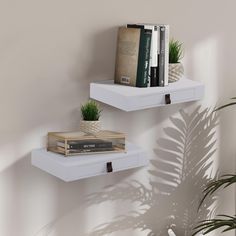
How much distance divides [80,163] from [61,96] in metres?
0.31

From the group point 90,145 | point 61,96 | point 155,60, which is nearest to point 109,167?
point 90,145

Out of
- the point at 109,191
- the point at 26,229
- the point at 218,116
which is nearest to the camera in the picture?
the point at 26,229

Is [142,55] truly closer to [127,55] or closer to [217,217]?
[127,55]

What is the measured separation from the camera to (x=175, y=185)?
8.04 feet

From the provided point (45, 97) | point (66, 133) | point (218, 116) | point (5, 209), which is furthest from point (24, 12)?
point (218, 116)

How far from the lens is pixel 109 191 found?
2.18m

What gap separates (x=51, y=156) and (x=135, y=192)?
570mm

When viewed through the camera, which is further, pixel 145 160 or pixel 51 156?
pixel 145 160

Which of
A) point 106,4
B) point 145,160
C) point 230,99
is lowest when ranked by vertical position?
point 145,160

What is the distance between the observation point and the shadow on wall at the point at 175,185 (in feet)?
7.47

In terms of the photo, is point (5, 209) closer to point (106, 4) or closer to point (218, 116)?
point (106, 4)

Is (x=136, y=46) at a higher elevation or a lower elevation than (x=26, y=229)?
higher

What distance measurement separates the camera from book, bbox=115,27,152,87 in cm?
190

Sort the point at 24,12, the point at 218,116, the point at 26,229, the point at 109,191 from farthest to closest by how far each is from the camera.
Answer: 1. the point at 218,116
2. the point at 109,191
3. the point at 26,229
4. the point at 24,12
